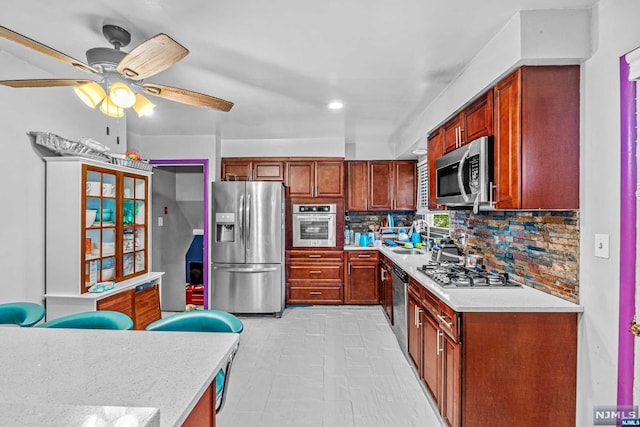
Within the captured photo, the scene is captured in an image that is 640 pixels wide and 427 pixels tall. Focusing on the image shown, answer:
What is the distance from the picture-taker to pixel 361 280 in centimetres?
482

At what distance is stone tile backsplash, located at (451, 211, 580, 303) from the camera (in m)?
1.91

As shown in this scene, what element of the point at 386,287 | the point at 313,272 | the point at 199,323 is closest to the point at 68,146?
the point at 199,323

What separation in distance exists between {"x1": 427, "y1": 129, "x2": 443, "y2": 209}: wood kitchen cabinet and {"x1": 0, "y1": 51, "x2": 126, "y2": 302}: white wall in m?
3.25

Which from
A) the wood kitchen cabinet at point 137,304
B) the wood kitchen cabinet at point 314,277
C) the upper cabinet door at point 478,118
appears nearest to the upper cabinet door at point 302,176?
the wood kitchen cabinet at point 314,277

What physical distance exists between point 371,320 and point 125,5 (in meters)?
3.84

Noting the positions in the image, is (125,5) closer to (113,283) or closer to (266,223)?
(113,283)

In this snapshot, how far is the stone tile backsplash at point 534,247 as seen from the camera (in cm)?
191

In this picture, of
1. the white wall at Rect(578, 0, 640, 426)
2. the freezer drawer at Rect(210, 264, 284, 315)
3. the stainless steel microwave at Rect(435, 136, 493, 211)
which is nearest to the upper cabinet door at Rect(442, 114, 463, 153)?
the stainless steel microwave at Rect(435, 136, 493, 211)

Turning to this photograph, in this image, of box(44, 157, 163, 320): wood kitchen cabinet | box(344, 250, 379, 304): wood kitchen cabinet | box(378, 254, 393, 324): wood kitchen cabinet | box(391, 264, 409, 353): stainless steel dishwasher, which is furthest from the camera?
box(344, 250, 379, 304): wood kitchen cabinet

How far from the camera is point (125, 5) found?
5.70 feet

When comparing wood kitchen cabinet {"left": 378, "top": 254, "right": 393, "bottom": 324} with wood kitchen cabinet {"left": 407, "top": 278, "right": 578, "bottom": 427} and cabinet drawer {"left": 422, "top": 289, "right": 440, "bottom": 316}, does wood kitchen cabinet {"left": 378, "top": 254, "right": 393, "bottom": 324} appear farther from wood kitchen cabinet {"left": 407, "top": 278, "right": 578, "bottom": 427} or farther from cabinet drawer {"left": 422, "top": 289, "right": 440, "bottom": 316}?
wood kitchen cabinet {"left": 407, "top": 278, "right": 578, "bottom": 427}

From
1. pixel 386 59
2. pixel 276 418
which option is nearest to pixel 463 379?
pixel 276 418

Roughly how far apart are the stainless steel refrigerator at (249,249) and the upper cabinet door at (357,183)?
1.23 meters

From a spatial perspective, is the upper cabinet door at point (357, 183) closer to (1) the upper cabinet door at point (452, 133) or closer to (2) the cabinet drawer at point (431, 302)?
(1) the upper cabinet door at point (452, 133)
